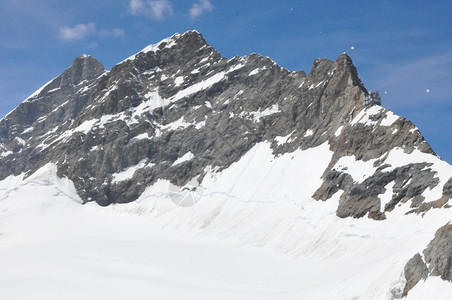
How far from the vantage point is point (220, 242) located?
334 feet

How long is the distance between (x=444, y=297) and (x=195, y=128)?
11901cm

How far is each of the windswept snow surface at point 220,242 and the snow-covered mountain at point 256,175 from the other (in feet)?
1.42

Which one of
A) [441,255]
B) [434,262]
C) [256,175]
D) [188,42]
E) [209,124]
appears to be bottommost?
[434,262]

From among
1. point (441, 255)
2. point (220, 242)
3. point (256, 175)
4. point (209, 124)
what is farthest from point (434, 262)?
point (209, 124)

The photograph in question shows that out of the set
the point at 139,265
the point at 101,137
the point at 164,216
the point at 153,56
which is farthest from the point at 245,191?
the point at 153,56

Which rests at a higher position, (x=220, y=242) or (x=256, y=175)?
(x=256, y=175)

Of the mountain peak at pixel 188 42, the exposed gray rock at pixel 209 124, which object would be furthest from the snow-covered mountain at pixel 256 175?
the mountain peak at pixel 188 42

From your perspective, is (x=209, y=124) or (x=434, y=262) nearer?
(x=434, y=262)

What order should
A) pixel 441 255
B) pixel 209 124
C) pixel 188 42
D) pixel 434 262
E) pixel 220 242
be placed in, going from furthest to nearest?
pixel 188 42
pixel 209 124
pixel 220 242
pixel 434 262
pixel 441 255

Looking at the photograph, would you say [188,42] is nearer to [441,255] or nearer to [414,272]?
[414,272]

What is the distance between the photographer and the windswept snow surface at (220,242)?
209ft

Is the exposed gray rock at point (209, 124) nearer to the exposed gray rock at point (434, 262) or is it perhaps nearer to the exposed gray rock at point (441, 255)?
the exposed gray rock at point (434, 262)

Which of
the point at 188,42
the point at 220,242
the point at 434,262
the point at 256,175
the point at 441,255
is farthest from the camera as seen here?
the point at 188,42

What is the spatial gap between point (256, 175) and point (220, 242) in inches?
1042
